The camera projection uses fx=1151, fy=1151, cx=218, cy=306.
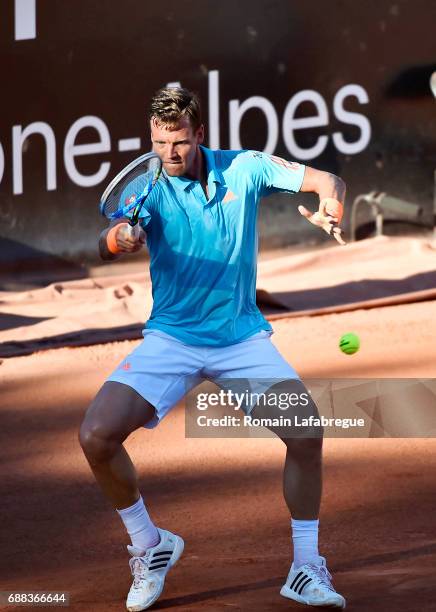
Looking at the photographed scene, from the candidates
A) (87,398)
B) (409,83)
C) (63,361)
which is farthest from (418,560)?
(409,83)

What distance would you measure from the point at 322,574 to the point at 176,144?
1.53 m

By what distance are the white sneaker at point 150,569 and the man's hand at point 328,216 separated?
122 centimetres

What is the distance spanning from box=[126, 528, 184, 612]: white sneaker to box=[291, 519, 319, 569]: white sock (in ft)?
1.53

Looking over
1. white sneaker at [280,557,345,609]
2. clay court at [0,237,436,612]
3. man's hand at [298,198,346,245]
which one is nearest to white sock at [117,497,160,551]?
clay court at [0,237,436,612]

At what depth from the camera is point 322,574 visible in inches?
152

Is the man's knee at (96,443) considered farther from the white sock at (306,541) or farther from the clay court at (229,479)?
the white sock at (306,541)

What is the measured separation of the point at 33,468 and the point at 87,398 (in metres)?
1.04

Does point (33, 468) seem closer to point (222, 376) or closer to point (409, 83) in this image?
point (222, 376)

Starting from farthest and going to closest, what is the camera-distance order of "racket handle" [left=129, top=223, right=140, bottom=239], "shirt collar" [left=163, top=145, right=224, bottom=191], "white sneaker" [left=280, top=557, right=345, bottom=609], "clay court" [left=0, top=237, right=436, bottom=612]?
"clay court" [left=0, top=237, right=436, bottom=612] → "shirt collar" [left=163, top=145, right=224, bottom=191] → "white sneaker" [left=280, top=557, right=345, bottom=609] → "racket handle" [left=129, top=223, right=140, bottom=239]

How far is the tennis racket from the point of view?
3.82 meters

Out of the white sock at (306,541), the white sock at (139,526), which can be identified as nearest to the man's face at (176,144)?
the white sock at (139,526)

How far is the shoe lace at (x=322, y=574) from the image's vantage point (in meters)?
3.83

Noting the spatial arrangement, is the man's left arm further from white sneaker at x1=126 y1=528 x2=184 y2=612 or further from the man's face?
white sneaker at x1=126 y1=528 x2=184 y2=612

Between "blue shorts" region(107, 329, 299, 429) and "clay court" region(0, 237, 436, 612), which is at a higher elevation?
"blue shorts" region(107, 329, 299, 429)
